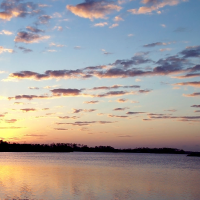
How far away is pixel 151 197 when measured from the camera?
27.6 m

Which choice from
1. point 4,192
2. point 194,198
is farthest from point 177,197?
point 4,192

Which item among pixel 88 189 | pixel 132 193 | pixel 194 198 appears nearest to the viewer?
pixel 194 198

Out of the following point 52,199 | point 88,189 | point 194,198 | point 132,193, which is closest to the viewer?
point 52,199

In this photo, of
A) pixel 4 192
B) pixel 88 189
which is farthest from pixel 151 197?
pixel 4 192

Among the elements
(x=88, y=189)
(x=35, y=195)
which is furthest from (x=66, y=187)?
(x=35, y=195)

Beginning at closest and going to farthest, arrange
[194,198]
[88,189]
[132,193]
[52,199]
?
1. [52,199]
2. [194,198]
3. [132,193]
4. [88,189]

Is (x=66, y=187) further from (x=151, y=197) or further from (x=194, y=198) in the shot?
(x=194, y=198)

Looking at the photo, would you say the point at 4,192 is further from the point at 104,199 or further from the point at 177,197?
the point at 177,197

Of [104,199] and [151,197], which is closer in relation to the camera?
[104,199]

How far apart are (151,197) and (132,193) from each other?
2.44 m

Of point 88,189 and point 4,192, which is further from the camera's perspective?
point 88,189

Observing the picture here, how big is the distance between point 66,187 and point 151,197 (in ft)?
33.5

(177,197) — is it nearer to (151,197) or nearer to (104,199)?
(151,197)

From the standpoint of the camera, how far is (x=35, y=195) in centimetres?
2681
